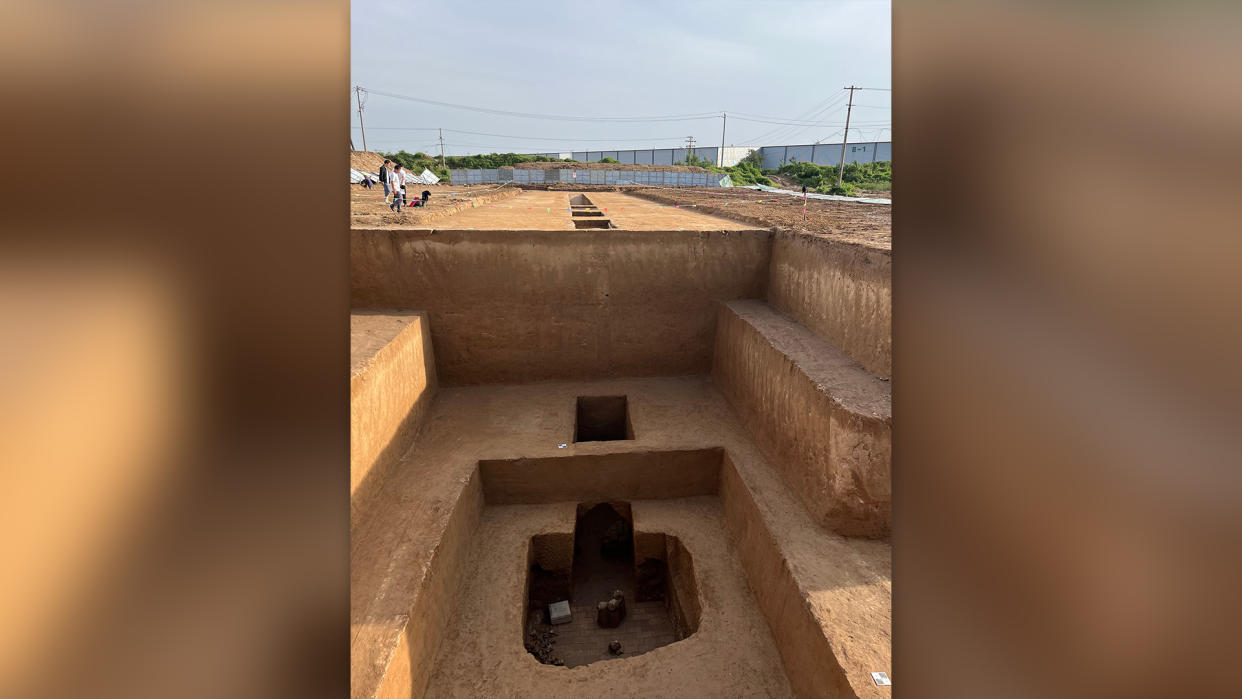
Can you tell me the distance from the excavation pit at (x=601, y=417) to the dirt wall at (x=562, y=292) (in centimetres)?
51

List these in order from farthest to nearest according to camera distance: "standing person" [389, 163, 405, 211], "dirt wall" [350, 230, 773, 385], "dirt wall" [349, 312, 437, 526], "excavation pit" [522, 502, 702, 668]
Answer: "standing person" [389, 163, 405, 211], "dirt wall" [350, 230, 773, 385], "excavation pit" [522, 502, 702, 668], "dirt wall" [349, 312, 437, 526]

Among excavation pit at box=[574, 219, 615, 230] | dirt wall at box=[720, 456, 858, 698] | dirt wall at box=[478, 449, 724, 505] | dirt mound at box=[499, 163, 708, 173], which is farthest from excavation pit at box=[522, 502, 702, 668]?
dirt mound at box=[499, 163, 708, 173]

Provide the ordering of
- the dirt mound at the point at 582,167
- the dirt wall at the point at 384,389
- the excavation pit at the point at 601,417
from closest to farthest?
the dirt wall at the point at 384,389
the excavation pit at the point at 601,417
the dirt mound at the point at 582,167

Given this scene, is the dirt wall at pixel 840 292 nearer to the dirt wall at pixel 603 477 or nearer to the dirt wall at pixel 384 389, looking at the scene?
the dirt wall at pixel 603 477

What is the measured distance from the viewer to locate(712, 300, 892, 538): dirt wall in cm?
501

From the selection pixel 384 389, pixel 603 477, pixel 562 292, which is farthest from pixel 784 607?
pixel 562 292

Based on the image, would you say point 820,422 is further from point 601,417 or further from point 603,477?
point 601,417

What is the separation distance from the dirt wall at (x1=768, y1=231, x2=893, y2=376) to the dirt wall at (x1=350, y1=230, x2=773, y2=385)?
0.84 meters

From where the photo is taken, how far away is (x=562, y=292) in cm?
879

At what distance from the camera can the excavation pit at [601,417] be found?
8758 millimetres

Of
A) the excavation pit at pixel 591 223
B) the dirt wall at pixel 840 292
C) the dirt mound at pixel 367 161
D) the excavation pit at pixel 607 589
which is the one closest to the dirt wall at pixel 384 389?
the excavation pit at pixel 607 589

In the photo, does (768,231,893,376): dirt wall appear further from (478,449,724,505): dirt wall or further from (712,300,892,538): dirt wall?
(478,449,724,505): dirt wall
